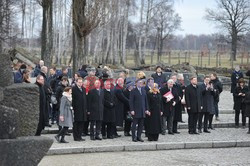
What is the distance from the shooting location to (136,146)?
1412cm

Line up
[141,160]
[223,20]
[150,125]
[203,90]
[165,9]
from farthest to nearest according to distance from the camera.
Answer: [223,20]
[165,9]
[203,90]
[150,125]
[141,160]

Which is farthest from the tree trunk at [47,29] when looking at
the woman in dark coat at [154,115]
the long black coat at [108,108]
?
the woman in dark coat at [154,115]

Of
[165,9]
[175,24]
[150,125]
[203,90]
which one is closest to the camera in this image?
[150,125]

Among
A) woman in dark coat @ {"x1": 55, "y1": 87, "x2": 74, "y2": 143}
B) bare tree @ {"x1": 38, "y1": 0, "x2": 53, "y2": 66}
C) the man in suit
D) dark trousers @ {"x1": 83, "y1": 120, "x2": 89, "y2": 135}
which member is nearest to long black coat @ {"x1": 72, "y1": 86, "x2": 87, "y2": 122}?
woman in dark coat @ {"x1": 55, "y1": 87, "x2": 74, "y2": 143}

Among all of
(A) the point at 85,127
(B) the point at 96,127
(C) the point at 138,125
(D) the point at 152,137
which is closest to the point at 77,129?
(B) the point at 96,127

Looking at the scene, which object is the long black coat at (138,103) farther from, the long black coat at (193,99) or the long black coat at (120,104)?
the long black coat at (193,99)

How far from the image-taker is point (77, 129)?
14758mm

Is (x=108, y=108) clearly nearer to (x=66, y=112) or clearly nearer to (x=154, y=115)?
(x=154, y=115)

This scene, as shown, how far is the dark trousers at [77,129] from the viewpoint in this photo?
14680 mm

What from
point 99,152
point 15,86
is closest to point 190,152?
point 99,152

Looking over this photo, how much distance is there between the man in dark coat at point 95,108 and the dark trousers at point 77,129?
0.35 metres

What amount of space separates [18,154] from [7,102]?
58cm

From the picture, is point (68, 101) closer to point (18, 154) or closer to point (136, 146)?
point (136, 146)

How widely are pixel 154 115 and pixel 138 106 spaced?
0.68 m
